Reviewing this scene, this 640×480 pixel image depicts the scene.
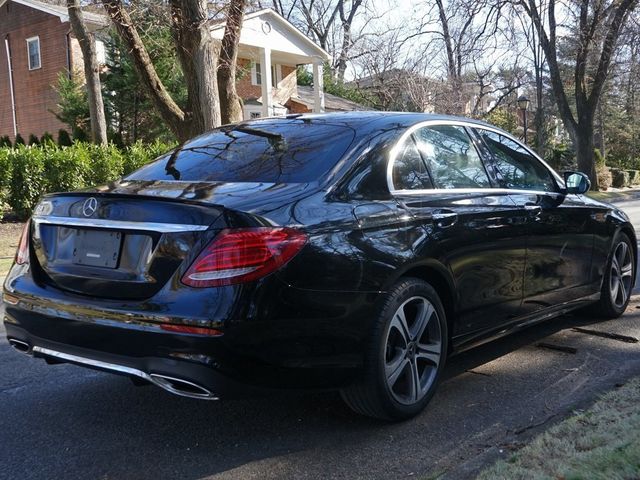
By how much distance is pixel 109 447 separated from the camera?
132 inches

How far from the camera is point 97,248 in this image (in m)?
3.24

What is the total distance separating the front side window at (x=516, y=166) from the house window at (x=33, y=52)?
90.5ft

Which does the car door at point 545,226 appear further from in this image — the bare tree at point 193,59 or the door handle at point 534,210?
the bare tree at point 193,59

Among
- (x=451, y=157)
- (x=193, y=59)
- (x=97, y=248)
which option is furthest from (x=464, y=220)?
(x=193, y=59)

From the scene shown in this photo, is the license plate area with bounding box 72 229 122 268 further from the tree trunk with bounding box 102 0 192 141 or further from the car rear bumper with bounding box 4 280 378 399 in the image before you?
the tree trunk with bounding box 102 0 192 141

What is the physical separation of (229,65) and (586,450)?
12.4m

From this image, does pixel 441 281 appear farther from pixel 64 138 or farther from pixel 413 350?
pixel 64 138

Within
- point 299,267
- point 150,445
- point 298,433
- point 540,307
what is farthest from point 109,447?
point 540,307

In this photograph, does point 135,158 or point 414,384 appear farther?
point 135,158

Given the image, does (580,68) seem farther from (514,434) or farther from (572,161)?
(514,434)

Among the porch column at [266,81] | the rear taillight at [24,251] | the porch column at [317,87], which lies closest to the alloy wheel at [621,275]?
the rear taillight at [24,251]

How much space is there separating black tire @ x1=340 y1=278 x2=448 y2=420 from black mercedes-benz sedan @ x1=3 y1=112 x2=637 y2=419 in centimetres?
1

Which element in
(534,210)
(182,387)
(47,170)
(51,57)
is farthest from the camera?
(51,57)

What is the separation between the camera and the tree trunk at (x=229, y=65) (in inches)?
539
